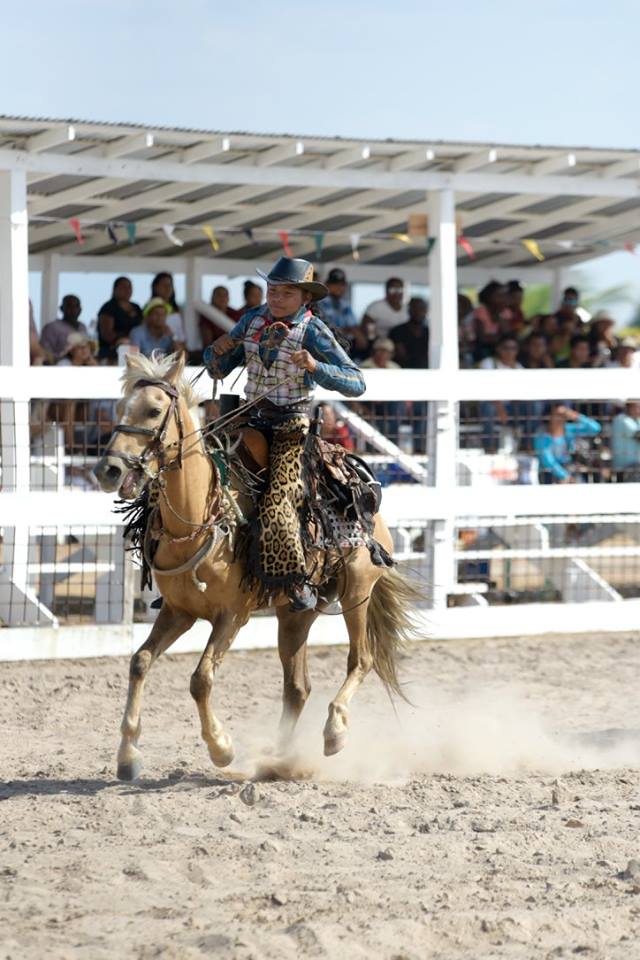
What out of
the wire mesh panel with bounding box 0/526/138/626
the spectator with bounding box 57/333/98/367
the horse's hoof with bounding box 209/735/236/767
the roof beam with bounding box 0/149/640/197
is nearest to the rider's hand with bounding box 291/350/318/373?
the horse's hoof with bounding box 209/735/236/767

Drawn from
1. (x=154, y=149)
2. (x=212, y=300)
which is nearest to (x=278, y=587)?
(x=154, y=149)

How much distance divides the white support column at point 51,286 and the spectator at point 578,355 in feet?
17.9

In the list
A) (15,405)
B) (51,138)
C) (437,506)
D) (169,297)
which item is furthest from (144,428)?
(169,297)

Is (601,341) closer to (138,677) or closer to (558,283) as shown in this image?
(558,283)

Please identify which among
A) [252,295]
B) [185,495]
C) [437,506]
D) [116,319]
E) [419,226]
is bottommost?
[437,506]

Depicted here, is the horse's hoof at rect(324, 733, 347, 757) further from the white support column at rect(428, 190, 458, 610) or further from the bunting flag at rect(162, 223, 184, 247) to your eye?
the bunting flag at rect(162, 223, 184, 247)

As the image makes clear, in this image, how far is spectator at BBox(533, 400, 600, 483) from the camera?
1320 centimetres

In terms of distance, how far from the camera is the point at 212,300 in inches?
606

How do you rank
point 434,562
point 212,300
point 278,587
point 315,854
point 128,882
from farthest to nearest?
point 212,300 < point 434,562 < point 278,587 < point 315,854 < point 128,882

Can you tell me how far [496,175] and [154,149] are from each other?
3073mm

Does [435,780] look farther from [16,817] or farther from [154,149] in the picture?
[154,149]

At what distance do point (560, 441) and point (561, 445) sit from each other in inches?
1.6

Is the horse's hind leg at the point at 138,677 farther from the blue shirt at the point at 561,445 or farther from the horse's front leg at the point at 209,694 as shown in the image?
the blue shirt at the point at 561,445

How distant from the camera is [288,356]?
709cm
